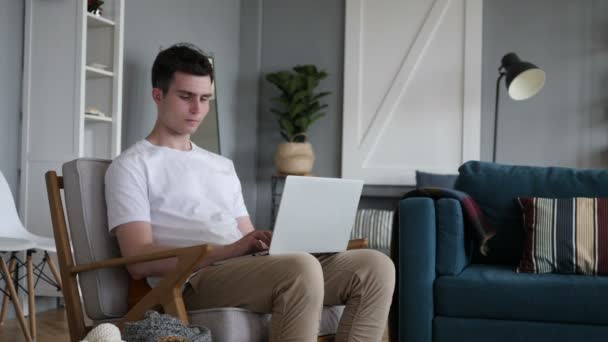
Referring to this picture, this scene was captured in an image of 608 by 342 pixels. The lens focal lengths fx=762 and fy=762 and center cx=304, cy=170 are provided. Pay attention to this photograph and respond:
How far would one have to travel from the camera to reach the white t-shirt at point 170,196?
2.13 m

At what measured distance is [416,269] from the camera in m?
2.91

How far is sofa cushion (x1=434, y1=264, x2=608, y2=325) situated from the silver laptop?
0.75 m

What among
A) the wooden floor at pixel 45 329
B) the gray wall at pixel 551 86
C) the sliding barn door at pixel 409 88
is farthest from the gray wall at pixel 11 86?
the gray wall at pixel 551 86

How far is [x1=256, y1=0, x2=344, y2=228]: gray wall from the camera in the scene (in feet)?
21.9

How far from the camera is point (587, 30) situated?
6.02 metres

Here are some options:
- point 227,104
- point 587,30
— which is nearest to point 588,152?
point 587,30

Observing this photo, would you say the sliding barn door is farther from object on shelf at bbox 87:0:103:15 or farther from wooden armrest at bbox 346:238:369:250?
wooden armrest at bbox 346:238:369:250

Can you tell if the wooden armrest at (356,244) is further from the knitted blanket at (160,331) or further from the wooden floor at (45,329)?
the wooden floor at (45,329)

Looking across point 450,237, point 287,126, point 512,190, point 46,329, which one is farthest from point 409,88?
point 46,329

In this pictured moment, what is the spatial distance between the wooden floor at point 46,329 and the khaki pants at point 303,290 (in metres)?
1.81

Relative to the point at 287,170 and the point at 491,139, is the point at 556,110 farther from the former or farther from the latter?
the point at 287,170

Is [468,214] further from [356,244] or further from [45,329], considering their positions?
[45,329]

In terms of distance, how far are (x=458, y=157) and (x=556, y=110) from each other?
0.86 meters

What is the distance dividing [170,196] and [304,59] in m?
4.67
